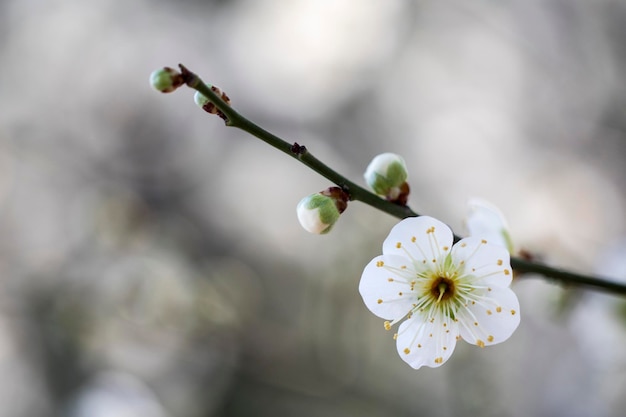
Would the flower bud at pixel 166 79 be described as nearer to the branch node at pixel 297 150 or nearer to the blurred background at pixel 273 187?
the branch node at pixel 297 150

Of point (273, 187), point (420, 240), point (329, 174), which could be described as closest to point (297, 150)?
point (329, 174)

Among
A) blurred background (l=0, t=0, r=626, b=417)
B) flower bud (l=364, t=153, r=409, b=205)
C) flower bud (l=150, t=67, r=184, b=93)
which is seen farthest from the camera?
blurred background (l=0, t=0, r=626, b=417)

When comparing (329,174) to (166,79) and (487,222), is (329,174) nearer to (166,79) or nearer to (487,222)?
(166,79)

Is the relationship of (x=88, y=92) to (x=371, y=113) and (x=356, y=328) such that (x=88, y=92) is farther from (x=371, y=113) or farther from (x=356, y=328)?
(x=356, y=328)

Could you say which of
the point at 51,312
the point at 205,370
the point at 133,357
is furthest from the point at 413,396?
the point at 51,312

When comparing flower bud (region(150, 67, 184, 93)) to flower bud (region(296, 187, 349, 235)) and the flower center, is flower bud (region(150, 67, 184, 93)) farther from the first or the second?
the flower center

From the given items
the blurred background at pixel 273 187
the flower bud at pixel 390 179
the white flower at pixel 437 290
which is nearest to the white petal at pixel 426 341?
the white flower at pixel 437 290

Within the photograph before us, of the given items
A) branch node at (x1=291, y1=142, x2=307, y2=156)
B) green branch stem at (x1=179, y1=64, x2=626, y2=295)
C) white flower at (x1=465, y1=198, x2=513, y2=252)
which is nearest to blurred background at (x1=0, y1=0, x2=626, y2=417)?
white flower at (x1=465, y1=198, x2=513, y2=252)
